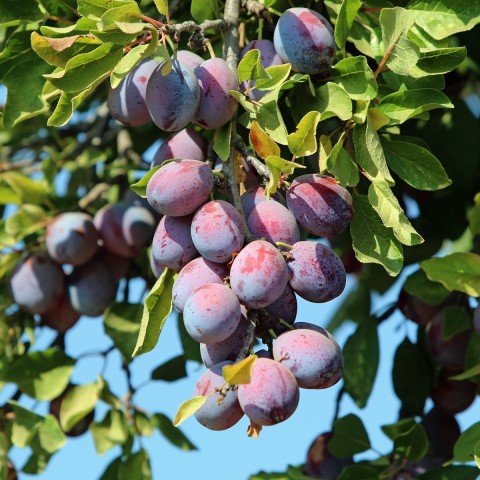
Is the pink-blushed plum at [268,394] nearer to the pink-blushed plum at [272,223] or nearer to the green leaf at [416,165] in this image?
the pink-blushed plum at [272,223]

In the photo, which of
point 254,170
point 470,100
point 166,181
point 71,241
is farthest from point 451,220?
point 166,181

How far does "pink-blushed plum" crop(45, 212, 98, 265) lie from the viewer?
1504mm

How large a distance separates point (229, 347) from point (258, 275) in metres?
0.09

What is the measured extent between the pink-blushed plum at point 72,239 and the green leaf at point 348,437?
46 cm

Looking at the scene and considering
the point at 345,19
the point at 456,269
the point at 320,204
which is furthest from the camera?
the point at 456,269

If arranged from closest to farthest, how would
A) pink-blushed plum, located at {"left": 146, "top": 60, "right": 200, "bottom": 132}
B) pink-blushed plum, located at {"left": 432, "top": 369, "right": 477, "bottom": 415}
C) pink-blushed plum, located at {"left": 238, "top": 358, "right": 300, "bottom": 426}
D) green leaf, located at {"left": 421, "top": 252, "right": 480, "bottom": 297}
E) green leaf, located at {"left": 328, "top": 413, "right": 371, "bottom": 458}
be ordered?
pink-blushed plum, located at {"left": 238, "top": 358, "right": 300, "bottom": 426} → pink-blushed plum, located at {"left": 146, "top": 60, "right": 200, "bottom": 132} → green leaf, located at {"left": 421, "top": 252, "right": 480, "bottom": 297} → green leaf, located at {"left": 328, "top": 413, "right": 371, "bottom": 458} → pink-blushed plum, located at {"left": 432, "top": 369, "right": 477, "bottom": 415}

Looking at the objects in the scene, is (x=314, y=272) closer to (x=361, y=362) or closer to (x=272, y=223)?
(x=272, y=223)

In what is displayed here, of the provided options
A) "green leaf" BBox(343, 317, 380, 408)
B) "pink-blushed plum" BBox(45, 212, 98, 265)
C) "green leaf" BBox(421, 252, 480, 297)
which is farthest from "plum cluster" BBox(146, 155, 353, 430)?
"green leaf" BBox(343, 317, 380, 408)

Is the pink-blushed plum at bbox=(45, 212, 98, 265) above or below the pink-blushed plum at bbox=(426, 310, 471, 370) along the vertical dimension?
above

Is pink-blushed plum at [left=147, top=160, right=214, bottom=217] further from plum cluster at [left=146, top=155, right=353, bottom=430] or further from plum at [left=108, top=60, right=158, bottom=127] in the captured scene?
plum at [left=108, top=60, right=158, bottom=127]

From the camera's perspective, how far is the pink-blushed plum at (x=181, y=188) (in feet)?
3.07

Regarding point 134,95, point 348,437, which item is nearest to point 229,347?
point 134,95

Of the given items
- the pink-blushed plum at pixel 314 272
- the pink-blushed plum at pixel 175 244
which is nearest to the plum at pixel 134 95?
the pink-blushed plum at pixel 175 244

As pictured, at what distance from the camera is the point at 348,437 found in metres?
1.45
